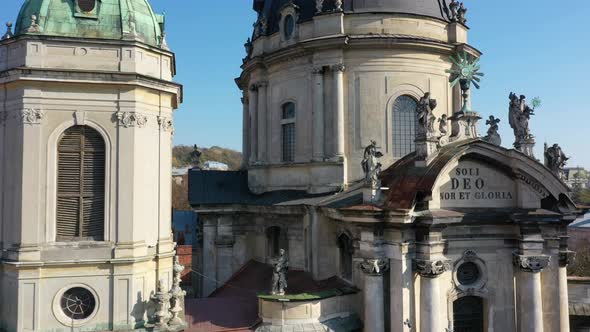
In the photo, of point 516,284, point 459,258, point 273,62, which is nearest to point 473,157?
point 459,258

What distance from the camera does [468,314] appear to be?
20344mm

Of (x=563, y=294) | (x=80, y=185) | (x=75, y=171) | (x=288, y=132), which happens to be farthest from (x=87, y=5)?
(x=563, y=294)

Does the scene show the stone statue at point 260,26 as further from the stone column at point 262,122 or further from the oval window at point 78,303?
the oval window at point 78,303

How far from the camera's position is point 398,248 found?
62.0 feet

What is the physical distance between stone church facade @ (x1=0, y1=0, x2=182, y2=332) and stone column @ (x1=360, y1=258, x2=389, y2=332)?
8232 millimetres

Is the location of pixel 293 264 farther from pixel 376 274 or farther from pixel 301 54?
pixel 301 54

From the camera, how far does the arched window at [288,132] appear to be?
88.6ft

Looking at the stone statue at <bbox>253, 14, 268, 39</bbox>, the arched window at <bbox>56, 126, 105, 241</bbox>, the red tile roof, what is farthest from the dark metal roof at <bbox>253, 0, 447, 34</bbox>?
the arched window at <bbox>56, 126, 105, 241</bbox>

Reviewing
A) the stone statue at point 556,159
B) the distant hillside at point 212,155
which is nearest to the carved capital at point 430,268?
the stone statue at point 556,159

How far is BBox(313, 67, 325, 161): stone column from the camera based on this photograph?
24906 millimetres

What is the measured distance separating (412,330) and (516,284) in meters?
4.95

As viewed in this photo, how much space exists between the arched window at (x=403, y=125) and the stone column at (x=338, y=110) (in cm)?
270

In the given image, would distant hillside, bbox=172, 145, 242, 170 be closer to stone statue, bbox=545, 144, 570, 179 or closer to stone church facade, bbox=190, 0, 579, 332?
stone church facade, bbox=190, 0, 579, 332

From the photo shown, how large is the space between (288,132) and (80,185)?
12743 millimetres
